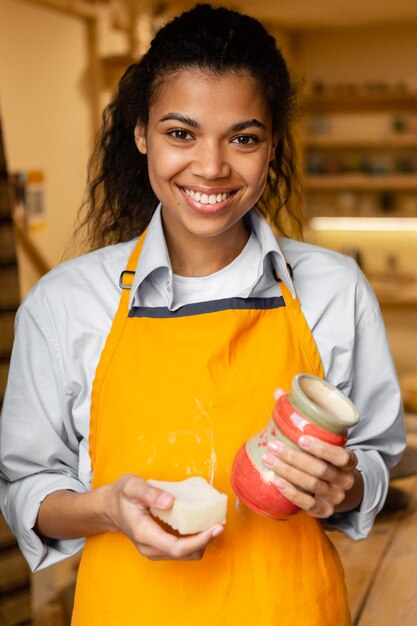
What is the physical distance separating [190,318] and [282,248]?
24 centimetres

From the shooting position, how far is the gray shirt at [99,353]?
4.21ft

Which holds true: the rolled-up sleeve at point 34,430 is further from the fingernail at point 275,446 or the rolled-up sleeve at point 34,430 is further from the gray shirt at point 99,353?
the fingernail at point 275,446

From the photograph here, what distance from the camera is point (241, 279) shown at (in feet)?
4.44

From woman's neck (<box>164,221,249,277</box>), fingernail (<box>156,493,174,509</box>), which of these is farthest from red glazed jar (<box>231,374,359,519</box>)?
woman's neck (<box>164,221,249,277</box>)

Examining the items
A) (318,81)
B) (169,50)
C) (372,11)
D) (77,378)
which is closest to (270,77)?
(169,50)

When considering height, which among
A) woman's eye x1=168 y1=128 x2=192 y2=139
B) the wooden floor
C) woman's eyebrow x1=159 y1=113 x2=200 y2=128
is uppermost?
woman's eyebrow x1=159 y1=113 x2=200 y2=128

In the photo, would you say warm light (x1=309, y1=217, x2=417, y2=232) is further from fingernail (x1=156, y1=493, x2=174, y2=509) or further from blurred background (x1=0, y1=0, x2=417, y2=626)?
fingernail (x1=156, y1=493, x2=174, y2=509)

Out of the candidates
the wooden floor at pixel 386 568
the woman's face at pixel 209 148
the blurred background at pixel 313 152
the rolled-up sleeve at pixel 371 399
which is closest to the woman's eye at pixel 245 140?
the woman's face at pixel 209 148

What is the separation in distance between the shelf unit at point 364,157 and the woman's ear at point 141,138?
5509 mm

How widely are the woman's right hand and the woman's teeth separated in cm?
41

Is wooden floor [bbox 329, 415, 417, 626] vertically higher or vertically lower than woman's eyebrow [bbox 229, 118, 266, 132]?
lower

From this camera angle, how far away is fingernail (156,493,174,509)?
104 centimetres

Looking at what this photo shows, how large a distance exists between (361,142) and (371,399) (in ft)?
18.7

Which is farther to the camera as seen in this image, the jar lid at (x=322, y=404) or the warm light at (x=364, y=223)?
the warm light at (x=364, y=223)
